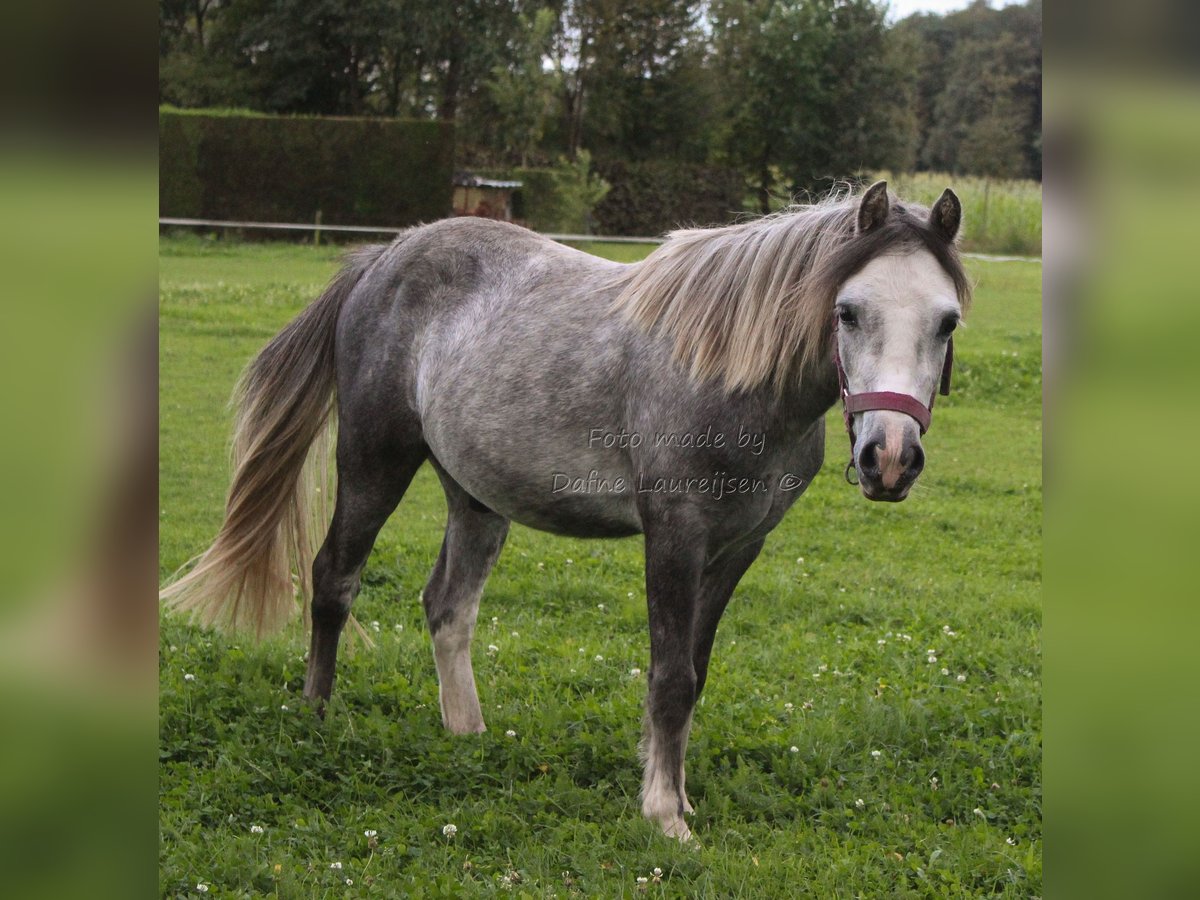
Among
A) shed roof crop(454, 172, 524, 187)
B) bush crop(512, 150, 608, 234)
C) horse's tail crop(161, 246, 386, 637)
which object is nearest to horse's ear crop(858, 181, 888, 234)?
horse's tail crop(161, 246, 386, 637)

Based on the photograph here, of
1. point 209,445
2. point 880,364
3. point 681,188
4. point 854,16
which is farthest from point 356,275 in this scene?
point 854,16

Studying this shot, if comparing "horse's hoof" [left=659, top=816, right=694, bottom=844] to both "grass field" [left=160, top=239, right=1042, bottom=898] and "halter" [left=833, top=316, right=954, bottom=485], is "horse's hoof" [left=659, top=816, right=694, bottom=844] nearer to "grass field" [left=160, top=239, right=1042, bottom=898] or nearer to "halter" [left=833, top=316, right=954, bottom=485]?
"grass field" [left=160, top=239, right=1042, bottom=898]

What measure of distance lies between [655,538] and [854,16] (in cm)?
3423

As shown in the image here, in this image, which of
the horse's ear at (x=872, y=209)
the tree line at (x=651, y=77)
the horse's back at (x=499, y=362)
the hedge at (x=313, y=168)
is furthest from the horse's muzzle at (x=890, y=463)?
the tree line at (x=651, y=77)

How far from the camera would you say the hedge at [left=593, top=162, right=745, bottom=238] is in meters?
22.9

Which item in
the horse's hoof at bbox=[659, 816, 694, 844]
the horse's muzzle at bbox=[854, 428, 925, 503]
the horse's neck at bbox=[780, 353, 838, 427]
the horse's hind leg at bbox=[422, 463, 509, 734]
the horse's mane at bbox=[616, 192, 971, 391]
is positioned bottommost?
the horse's hoof at bbox=[659, 816, 694, 844]

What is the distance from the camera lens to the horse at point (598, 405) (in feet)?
9.11

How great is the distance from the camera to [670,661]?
329cm

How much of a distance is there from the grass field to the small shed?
1476 centimetres

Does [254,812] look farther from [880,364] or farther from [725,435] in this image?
[880,364]

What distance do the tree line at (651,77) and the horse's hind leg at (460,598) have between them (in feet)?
74.4

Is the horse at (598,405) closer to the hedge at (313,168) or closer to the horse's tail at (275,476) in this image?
the horse's tail at (275,476)
